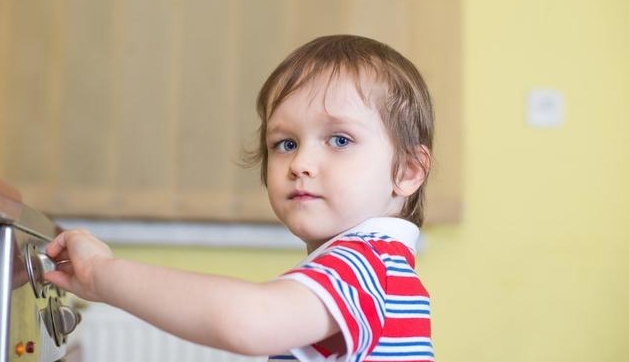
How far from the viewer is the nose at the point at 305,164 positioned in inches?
33.2

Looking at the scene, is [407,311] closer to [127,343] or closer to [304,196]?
[304,196]

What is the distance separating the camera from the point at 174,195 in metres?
2.23

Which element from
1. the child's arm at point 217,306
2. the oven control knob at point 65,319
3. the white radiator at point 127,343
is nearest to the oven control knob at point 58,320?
the oven control knob at point 65,319

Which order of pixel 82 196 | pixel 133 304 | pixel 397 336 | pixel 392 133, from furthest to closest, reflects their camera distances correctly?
pixel 82 196
pixel 392 133
pixel 397 336
pixel 133 304

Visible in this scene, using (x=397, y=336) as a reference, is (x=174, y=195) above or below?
above

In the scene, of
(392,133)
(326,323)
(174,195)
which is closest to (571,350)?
(174,195)

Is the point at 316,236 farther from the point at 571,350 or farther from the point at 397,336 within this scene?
the point at 571,350

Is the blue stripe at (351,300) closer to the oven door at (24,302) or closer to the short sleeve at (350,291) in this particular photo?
the short sleeve at (350,291)

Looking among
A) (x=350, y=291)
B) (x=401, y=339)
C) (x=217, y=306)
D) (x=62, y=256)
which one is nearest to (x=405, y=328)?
(x=401, y=339)

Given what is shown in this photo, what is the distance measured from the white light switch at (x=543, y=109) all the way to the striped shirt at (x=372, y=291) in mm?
1565

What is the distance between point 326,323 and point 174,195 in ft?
5.21

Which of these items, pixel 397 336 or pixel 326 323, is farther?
pixel 397 336

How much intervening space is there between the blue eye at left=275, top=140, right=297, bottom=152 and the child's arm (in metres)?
0.24

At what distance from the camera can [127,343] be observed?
2.18m
